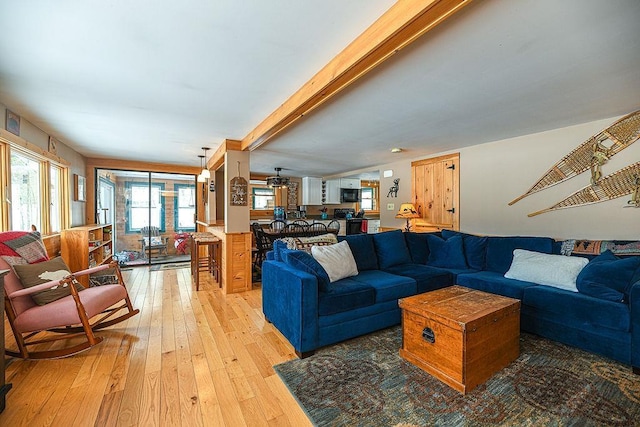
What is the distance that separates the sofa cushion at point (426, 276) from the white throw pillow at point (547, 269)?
0.62m

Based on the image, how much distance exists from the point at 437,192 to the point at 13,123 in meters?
5.62

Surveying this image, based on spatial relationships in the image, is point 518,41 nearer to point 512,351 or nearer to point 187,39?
point 187,39

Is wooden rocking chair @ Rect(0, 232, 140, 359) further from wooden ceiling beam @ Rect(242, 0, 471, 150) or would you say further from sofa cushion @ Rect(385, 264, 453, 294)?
sofa cushion @ Rect(385, 264, 453, 294)

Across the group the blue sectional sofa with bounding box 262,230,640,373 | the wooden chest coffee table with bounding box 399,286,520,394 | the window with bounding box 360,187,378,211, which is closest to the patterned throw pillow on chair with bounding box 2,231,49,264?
the blue sectional sofa with bounding box 262,230,640,373

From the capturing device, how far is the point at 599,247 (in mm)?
2756

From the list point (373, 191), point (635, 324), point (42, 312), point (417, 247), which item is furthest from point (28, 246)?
point (373, 191)

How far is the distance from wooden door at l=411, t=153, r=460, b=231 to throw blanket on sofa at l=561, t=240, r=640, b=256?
63.0 inches

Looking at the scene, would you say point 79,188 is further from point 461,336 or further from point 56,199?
point 461,336

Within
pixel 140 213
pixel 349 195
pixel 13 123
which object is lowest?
pixel 140 213

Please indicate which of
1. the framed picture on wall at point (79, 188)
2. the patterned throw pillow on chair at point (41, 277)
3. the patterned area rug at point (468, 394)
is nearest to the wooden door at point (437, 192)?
the patterned area rug at point (468, 394)

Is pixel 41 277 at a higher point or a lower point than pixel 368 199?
lower

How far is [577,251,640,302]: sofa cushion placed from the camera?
7.36ft

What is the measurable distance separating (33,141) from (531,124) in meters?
5.97

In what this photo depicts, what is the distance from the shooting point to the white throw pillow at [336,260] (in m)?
2.75
